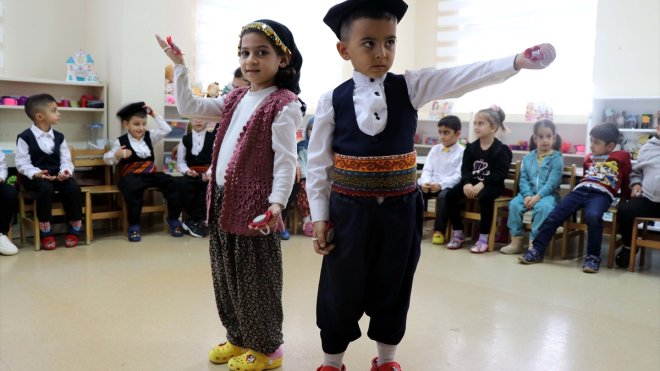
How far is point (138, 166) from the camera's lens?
4.61 metres

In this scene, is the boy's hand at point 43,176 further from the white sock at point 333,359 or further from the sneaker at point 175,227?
the white sock at point 333,359

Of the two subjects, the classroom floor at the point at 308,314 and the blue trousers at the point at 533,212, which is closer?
the classroom floor at the point at 308,314

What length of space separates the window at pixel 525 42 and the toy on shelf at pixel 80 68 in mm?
3648

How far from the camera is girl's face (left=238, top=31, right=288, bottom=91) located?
1.90 metres

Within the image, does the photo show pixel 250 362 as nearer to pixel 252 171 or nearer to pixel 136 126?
pixel 252 171

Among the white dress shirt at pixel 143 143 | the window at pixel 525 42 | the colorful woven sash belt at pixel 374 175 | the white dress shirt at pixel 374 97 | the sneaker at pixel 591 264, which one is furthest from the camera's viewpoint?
the window at pixel 525 42

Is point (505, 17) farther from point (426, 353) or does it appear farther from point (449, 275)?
point (426, 353)

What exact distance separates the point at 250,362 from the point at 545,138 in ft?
10.5

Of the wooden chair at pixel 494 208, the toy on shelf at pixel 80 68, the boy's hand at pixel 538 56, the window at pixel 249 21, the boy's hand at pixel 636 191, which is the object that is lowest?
the wooden chair at pixel 494 208

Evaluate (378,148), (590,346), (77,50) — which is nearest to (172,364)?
(378,148)

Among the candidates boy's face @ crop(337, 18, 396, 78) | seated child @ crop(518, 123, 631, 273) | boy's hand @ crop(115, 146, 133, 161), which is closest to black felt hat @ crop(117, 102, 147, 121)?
boy's hand @ crop(115, 146, 133, 161)

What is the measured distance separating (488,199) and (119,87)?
313 cm

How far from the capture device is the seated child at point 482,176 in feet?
14.5

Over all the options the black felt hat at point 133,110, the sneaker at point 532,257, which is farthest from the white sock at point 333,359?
the black felt hat at point 133,110
